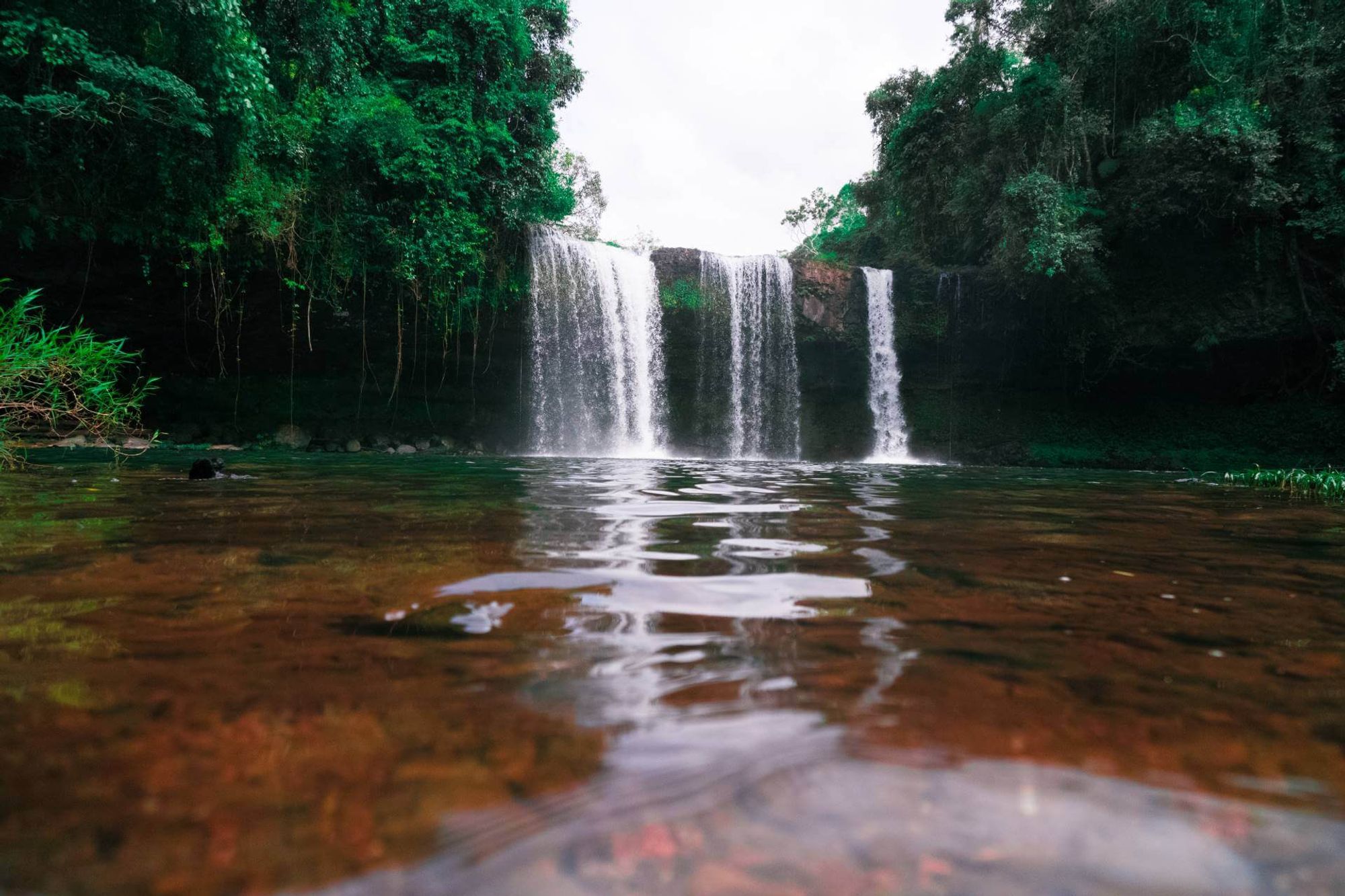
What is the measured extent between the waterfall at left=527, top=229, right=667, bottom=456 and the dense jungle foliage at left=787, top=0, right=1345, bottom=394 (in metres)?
6.75

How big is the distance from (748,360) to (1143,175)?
27.6 feet

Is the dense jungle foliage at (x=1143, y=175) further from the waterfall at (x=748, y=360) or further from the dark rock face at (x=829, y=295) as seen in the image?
the waterfall at (x=748, y=360)

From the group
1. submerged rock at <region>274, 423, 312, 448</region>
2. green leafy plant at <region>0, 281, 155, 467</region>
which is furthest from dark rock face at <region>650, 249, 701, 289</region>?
green leafy plant at <region>0, 281, 155, 467</region>

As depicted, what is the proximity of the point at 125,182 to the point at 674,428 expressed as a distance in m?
10.6

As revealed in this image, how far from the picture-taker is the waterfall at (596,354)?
45.6 feet

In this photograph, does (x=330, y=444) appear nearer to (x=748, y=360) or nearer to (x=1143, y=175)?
(x=748, y=360)

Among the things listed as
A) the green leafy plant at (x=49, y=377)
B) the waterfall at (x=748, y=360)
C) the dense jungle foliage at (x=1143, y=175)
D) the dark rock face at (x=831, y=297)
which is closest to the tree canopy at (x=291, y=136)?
the waterfall at (x=748, y=360)

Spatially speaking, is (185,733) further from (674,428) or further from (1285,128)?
(1285,128)

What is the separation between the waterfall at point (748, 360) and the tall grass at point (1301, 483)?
9.54 meters

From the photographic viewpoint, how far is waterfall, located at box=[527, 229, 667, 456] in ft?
45.6

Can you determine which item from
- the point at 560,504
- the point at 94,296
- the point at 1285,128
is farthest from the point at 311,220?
the point at 1285,128

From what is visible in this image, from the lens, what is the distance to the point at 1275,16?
1225 cm

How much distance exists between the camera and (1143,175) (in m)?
13.0

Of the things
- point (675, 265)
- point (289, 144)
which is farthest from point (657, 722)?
point (675, 265)
